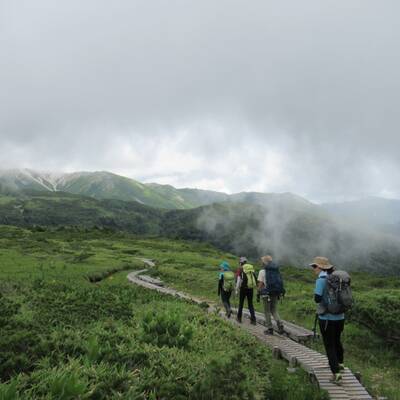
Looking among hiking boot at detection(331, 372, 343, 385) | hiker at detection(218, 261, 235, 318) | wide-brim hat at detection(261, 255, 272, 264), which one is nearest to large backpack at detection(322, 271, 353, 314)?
hiking boot at detection(331, 372, 343, 385)

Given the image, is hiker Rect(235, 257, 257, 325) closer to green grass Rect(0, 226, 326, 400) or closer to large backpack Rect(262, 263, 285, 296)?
large backpack Rect(262, 263, 285, 296)

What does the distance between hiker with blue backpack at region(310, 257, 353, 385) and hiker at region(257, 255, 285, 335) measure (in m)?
5.20

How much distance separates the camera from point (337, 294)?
972 cm

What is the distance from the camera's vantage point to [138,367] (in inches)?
299

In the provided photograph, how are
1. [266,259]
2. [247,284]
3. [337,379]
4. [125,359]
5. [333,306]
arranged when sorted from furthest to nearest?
[247,284] → [266,259] → [333,306] → [337,379] → [125,359]

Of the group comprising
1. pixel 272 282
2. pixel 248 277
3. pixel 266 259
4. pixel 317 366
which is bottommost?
pixel 317 366

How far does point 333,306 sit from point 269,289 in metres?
5.76

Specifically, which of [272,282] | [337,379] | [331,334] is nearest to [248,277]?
[272,282]

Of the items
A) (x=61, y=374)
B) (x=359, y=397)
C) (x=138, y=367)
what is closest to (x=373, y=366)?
(x=359, y=397)

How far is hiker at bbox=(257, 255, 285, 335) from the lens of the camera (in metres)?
15.3

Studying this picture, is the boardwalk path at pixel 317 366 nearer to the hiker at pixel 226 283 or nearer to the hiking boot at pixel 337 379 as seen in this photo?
the hiking boot at pixel 337 379

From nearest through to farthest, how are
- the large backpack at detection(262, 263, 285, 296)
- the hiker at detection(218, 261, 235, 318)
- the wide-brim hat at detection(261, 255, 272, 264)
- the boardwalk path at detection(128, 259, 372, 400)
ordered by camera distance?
the boardwalk path at detection(128, 259, 372, 400)
the large backpack at detection(262, 263, 285, 296)
the wide-brim hat at detection(261, 255, 272, 264)
the hiker at detection(218, 261, 235, 318)

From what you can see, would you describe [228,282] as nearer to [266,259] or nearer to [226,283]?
[226,283]

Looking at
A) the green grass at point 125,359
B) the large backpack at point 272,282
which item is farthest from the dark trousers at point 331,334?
the large backpack at point 272,282
